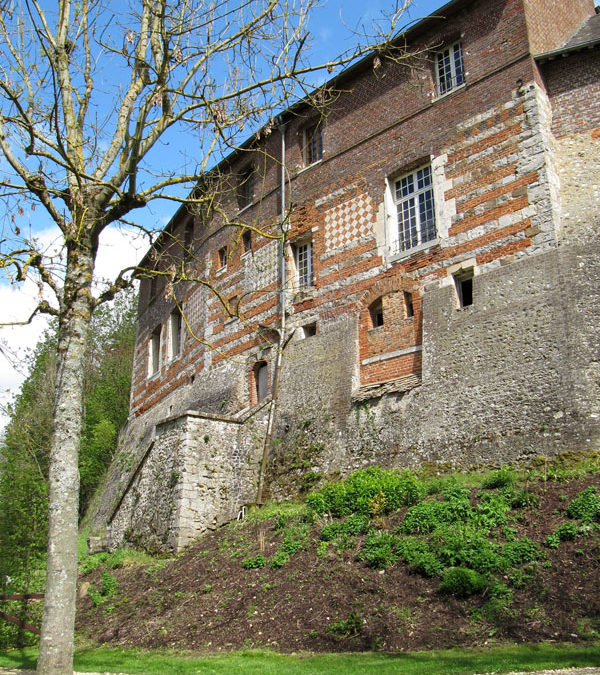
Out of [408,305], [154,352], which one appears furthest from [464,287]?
[154,352]

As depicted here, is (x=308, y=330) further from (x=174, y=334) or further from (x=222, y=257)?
(x=174, y=334)

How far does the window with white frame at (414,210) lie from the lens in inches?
556

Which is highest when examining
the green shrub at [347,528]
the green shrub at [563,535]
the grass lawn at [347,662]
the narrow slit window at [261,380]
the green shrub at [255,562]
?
the narrow slit window at [261,380]

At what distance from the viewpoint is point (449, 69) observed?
48.7 ft

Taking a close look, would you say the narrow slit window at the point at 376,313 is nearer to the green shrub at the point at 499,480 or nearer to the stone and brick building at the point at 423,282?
the stone and brick building at the point at 423,282

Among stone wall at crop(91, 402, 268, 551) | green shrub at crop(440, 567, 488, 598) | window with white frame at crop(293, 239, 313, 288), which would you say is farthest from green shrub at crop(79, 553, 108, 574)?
green shrub at crop(440, 567, 488, 598)

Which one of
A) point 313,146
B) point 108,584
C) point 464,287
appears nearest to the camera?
point 108,584

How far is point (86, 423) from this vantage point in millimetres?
28719

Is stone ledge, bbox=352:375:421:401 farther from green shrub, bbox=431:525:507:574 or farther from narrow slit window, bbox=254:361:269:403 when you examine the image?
green shrub, bbox=431:525:507:574

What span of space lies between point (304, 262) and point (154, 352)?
33.5 ft

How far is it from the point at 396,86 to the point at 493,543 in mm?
11025

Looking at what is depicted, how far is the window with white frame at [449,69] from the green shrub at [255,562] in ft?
34.1

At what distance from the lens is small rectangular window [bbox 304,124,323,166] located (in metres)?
17.5

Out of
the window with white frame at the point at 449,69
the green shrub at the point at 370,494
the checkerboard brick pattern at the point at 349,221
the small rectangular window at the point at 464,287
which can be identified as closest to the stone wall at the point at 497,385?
the small rectangular window at the point at 464,287
